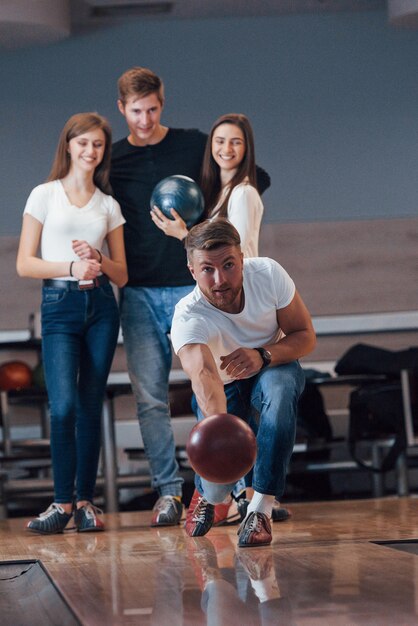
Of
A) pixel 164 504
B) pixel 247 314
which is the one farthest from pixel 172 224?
pixel 164 504

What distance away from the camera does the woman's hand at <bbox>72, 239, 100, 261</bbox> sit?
341 centimetres

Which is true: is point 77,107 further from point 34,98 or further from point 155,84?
A: point 155,84

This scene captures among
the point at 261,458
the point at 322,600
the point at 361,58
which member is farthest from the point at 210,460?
the point at 361,58

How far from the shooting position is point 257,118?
6.98 metres

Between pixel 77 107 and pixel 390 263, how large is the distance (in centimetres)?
233

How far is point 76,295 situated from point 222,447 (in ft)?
3.58

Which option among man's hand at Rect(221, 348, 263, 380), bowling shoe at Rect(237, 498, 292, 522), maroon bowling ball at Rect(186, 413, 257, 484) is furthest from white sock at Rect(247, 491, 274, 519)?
bowling shoe at Rect(237, 498, 292, 522)

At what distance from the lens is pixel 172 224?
348 cm

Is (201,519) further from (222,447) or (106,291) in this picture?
(106,291)

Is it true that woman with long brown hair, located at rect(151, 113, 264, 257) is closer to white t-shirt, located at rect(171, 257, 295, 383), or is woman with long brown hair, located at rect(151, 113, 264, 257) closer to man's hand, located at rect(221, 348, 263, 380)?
white t-shirt, located at rect(171, 257, 295, 383)

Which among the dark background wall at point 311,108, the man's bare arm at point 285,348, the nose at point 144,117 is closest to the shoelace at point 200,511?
the man's bare arm at point 285,348

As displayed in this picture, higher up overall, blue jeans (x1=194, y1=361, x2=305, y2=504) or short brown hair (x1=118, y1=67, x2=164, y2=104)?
short brown hair (x1=118, y1=67, x2=164, y2=104)

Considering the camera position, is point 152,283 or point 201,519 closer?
point 201,519

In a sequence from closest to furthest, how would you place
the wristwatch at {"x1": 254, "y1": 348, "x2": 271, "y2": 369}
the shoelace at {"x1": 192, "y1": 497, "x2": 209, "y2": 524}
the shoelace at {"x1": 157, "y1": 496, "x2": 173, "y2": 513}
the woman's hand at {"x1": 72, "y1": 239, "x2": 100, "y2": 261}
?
the wristwatch at {"x1": 254, "y1": 348, "x2": 271, "y2": 369} < the shoelace at {"x1": 192, "y1": 497, "x2": 209, "y2": 524} < the woman's hand at {"x1": 72, "y1": 239, "x2": 100, "y2": 261} < the shoelace at {"x1": 157, "y1": 496, "x2": 173, "y2": 513}
